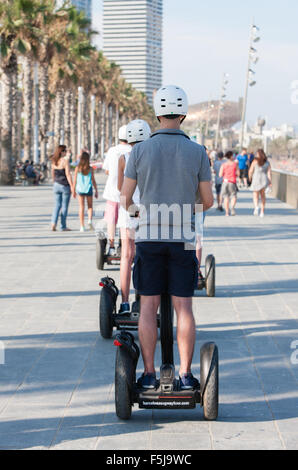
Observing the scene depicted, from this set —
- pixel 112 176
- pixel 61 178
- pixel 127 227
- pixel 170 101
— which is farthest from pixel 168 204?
pixel 61 178

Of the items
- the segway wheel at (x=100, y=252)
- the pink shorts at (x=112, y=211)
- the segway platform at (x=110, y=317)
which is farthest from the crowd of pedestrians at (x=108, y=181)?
the segway platform at (x=110, y=317)

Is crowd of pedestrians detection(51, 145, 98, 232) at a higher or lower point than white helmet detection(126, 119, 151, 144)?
lower

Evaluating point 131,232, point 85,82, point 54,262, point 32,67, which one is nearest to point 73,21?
point 32,67

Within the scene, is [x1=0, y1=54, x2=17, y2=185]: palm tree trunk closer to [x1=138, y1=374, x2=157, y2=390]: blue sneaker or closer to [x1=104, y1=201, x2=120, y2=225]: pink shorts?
[x1=104, y1=201, x2=120, y2=225]: pink shorts

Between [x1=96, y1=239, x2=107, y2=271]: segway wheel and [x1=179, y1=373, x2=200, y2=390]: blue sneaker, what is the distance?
6227 mm

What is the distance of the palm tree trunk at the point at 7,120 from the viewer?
34.3 metres

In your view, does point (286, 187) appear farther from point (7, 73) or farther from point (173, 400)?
point (173, 400)

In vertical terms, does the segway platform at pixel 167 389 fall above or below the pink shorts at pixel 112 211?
below

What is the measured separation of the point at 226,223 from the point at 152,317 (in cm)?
1406

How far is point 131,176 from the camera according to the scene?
15.9 feet

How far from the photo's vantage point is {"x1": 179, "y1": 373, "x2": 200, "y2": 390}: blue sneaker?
15.6ft

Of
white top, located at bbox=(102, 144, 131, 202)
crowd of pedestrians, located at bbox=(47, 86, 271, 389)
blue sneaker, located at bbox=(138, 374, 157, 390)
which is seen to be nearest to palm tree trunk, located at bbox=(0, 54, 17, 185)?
white top, located at bbox=(102, 144, 131, 202)

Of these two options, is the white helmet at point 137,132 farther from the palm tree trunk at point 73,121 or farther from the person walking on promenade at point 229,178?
the palm tree trunk at point 73,121

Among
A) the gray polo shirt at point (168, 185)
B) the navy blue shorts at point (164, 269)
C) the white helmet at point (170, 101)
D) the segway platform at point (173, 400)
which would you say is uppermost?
the white helmet at point (170, 101)
